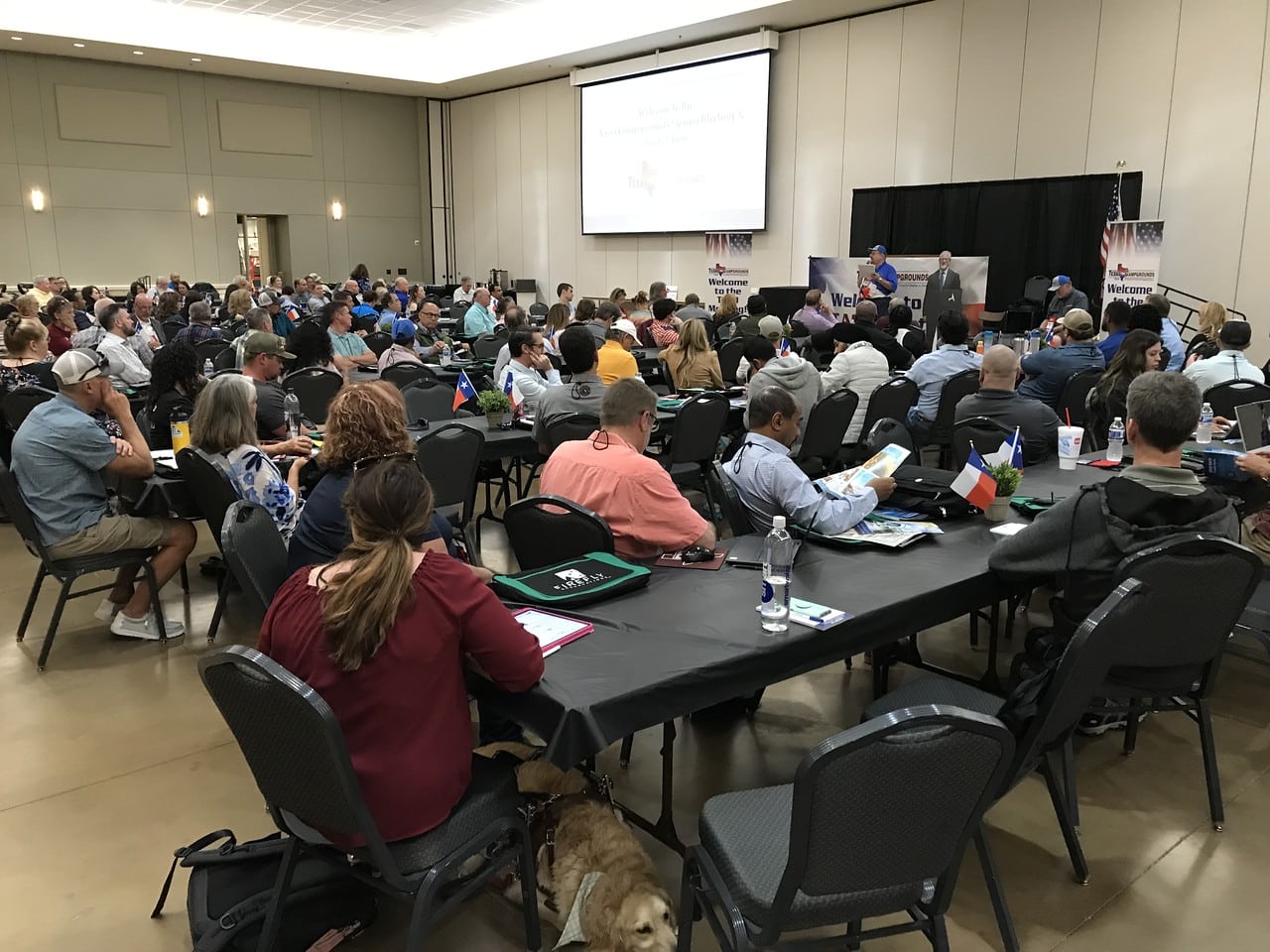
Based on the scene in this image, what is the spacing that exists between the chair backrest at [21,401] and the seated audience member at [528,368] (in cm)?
264

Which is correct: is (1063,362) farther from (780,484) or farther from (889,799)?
(889,799)

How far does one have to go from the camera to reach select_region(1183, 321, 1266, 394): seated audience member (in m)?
5.54

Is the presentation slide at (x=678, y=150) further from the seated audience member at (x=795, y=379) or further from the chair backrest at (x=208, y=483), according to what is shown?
the chair backrest at (x=208, y=483)

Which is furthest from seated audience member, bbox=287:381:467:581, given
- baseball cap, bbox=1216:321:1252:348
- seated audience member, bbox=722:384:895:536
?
baseball cap, bbox=1216:321:1252:348

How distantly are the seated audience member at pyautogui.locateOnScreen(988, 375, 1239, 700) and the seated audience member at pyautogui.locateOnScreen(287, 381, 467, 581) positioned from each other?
175cm

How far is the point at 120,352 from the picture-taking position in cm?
706

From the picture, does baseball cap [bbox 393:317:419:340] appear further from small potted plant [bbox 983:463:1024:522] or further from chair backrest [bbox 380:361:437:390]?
small potted plant [bbox 983:463:1024:522]

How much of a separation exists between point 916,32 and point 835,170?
6.58 ft

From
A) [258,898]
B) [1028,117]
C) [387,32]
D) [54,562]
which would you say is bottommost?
[258,898]

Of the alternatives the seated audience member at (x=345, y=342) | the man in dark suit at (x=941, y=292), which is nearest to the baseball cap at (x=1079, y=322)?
the man in dark suit at (x=941, y=292)

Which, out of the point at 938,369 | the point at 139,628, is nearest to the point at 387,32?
the point at 938,369

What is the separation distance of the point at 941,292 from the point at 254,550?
10354mm

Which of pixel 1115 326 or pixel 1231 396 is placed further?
pixel 1115 326

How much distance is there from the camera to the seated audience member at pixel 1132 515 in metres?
2.58
